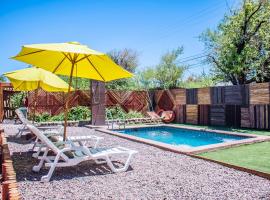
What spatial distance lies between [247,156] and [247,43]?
1080cm

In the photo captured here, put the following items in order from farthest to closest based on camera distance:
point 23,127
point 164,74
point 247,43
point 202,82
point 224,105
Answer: point 164,74
point 202,82
point 247,43
point 224,105
point 23,127

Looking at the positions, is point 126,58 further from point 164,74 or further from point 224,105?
point 224,105

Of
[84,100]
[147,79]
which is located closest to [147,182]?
[84,100]

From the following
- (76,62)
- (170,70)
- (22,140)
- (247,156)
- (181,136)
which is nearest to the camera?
(76,62)

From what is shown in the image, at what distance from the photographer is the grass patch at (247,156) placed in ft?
19.0

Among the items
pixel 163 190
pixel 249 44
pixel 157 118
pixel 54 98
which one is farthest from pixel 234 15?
pixel 163 190

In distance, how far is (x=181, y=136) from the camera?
42.0 feet

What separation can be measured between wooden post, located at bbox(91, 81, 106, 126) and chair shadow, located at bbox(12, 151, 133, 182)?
7893 millimetres

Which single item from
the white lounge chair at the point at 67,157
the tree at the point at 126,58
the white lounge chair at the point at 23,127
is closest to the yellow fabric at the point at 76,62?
the white lounge chair at the point at 23,127

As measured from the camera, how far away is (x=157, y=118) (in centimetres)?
1619

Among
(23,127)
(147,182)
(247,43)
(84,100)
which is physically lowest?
(147,182)

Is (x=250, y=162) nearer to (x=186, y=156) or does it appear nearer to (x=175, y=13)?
(x=186, y=156)

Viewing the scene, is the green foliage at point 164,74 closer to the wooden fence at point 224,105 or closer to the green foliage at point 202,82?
the green foliage at point 202,82

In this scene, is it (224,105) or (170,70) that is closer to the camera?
(224,105)
